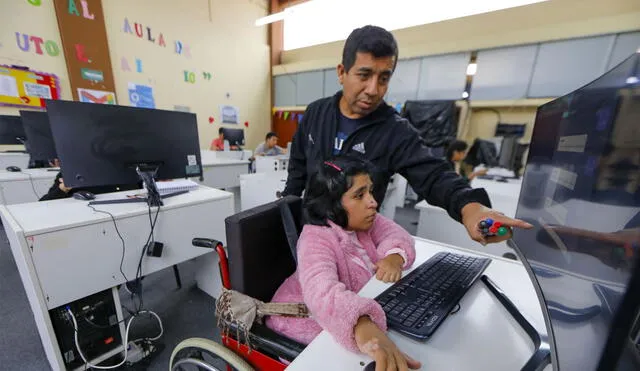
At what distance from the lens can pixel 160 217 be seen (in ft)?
4.00

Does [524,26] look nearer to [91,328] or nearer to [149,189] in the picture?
[149,189]

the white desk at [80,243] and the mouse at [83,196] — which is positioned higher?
the mouse at [83,196]

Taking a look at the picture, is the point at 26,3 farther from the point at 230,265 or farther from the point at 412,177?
the point at 412,177

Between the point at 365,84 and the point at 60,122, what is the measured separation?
123 centimetres

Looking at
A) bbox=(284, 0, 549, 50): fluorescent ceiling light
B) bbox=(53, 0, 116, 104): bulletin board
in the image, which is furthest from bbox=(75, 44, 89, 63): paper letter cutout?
bbox=(284, 0, 549, 50): fluorescent ceiling light

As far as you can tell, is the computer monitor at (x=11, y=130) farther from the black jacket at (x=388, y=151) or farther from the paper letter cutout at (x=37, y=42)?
the black jacket at (x=388, y=151)

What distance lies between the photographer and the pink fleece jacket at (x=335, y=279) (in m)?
0.51

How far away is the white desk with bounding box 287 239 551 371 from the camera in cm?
47

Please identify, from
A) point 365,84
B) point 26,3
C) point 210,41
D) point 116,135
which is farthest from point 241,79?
point 365,84

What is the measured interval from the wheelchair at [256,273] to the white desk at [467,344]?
0.49 ft

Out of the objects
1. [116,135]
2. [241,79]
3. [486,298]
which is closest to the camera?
[486,298]

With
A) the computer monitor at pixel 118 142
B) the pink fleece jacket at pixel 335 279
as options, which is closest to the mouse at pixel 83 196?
the computer monitor at pixel 118 142

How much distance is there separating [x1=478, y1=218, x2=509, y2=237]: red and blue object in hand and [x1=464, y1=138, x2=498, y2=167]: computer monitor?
3.31 m

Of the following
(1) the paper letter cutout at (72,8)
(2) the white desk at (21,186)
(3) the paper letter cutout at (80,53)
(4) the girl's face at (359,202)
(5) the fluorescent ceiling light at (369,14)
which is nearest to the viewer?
(4) the girl's face at (359,202)
